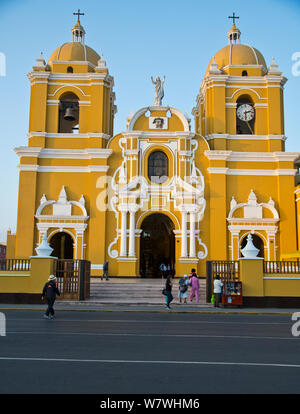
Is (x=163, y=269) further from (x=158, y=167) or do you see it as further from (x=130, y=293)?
(x=158, y=167)

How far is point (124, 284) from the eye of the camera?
22938 millimetres

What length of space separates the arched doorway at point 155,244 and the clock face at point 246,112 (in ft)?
28.2

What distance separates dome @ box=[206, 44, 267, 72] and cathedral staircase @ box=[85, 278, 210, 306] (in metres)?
16.1

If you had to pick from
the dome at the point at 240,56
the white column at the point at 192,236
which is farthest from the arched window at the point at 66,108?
the dome at the point at 240,56

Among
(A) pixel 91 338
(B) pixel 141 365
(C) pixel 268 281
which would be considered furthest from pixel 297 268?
(B) pixel 141 365

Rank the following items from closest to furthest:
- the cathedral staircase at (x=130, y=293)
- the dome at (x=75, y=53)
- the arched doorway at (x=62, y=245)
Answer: the cathedral staircase at (x=130, y=293) < the arched doorway at (x=62, y=245) < the dome at (x=75, y=53)

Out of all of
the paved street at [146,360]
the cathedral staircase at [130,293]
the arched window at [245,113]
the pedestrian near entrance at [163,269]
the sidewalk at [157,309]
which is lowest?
the sidewalk at [157,309]

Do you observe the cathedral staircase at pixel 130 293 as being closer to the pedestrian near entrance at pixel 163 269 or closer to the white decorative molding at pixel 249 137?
the pedestrian near entrance at pixel 163 269

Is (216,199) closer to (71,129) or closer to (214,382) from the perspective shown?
(71,129)

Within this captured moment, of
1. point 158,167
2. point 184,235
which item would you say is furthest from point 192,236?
point 158,167

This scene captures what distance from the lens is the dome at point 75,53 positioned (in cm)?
3056

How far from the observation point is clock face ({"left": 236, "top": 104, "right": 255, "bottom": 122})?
29984mm

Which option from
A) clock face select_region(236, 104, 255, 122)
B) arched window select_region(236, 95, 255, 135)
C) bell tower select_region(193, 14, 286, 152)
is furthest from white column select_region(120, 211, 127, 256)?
clock face select_region(236, 104, 255, 122)

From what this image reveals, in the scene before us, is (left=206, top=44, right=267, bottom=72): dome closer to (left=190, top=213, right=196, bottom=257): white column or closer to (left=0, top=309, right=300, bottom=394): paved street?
(left=190, top=213, right=196, bottom=257): white column
